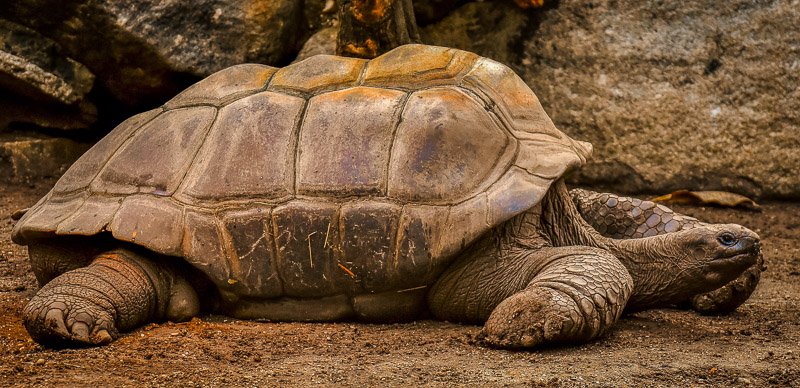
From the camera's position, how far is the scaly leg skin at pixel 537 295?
394cm

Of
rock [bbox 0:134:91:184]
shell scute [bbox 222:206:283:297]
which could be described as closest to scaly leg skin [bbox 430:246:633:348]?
shell scute [bbox 222:206:283:297]

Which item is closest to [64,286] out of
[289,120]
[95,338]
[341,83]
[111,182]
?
[95,338]

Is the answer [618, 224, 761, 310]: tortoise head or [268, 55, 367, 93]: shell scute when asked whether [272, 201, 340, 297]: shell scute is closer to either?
[268, 55, 367, 93]: shell scute

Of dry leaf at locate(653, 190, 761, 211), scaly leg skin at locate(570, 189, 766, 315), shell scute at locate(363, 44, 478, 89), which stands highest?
shell scute at locate(363, 44, 478, 89)

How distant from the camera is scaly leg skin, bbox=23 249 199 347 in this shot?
4.03m

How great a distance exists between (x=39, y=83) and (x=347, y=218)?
309 centimetres

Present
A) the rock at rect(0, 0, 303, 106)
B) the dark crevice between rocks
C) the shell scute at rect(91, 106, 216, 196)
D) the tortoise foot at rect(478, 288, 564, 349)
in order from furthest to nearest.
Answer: the dark crevice between rocks, the rock at rect(0, 0, 303, 106), the shell scute at rect(91, 106, 216, 196), the tortoise foot at rect(478, 288, 564, 349)

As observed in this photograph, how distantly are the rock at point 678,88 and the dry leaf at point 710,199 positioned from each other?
9cm

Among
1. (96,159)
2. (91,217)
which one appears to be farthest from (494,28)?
(91,217)

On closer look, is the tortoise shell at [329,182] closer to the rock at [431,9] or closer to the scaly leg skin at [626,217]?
the scaly leg skin at [626,217]

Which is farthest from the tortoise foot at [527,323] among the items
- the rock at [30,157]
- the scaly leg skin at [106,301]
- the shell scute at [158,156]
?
the rock at [30,157]

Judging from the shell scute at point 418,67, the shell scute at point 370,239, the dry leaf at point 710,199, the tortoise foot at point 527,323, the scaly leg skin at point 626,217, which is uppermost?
the shell scute at point 418,67

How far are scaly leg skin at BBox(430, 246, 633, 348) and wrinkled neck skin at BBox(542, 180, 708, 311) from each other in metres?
0.30

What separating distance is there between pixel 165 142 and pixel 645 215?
2419 mm
